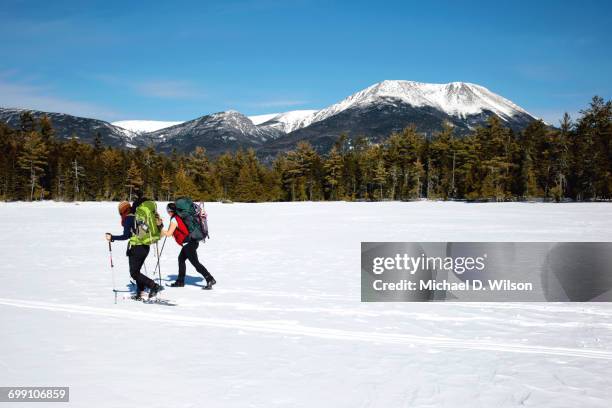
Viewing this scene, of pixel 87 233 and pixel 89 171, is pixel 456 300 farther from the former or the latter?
pixel 89 171

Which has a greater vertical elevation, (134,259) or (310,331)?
(134,259)

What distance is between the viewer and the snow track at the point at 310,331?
665 cm

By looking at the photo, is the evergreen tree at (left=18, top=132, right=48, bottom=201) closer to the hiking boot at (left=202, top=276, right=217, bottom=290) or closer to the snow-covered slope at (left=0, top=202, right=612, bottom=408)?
the snow-covered slope at (left=0, top=202, right=612, bottom=408)

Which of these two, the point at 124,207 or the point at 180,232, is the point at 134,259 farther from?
the point at 180,232

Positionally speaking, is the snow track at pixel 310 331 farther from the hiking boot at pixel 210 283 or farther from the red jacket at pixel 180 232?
the hiking boot at pixel 210 283

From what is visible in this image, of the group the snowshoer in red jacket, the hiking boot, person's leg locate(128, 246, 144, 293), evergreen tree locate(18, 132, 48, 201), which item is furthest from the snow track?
evergreen tree locate(18, 132, 48, 201)

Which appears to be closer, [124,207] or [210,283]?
[124,207]

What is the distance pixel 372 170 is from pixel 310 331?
87608 mm

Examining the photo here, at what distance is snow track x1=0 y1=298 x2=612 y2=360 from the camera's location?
6648 millimetres

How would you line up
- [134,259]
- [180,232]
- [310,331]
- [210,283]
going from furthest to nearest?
1. [210,283]
2. [180,232]
3. [134,259]
4. [310,331]

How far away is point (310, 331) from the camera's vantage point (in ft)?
24.6

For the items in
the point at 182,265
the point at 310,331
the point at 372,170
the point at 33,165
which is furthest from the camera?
the point at 372,170

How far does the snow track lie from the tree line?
228 feet

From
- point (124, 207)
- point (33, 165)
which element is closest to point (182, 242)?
point (124, 207)
